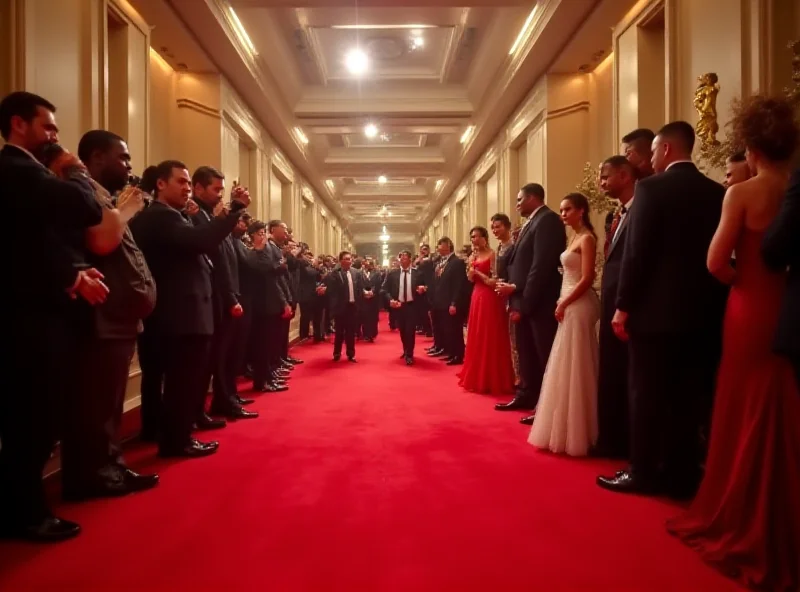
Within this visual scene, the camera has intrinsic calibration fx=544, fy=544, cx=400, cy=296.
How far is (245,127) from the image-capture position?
7949 millimetres

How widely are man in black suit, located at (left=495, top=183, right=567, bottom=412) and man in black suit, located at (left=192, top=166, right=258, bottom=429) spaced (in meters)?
2.09

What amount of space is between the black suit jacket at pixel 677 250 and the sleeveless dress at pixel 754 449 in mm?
314

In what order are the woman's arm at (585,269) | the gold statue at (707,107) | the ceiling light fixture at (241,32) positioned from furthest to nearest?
the ceiling light fixture at (241,32) < the gold statue at (707,107) < the woman's arm at (585,269)

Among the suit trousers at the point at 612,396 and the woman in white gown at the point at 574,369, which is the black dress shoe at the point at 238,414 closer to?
the woman in white gown at the point at 574,369

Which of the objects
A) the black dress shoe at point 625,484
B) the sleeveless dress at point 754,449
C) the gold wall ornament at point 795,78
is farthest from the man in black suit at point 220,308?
the gold wall ornament at point 795,78

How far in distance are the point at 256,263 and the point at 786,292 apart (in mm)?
4073

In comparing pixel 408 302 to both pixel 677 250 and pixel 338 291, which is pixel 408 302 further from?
pixel 677 250

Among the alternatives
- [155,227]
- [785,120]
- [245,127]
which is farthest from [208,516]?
[245,127]

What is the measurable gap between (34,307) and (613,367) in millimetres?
2818

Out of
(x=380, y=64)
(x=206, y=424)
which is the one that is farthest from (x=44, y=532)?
(x=380, y=64)

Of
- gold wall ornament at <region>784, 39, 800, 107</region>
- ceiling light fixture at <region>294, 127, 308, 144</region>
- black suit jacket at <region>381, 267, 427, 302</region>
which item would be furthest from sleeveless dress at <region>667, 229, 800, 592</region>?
ceiling light fixture at <region>294, 127, 308, 144</region>

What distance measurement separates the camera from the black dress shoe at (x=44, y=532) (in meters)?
2.08

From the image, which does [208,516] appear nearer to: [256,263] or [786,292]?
[786,292]

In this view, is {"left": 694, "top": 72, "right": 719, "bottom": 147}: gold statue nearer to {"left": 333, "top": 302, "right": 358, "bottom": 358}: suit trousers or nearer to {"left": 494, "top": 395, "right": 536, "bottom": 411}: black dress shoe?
{"left": 494, "top": 395, "right": 536, "bottom": 411}: black dress shoe
